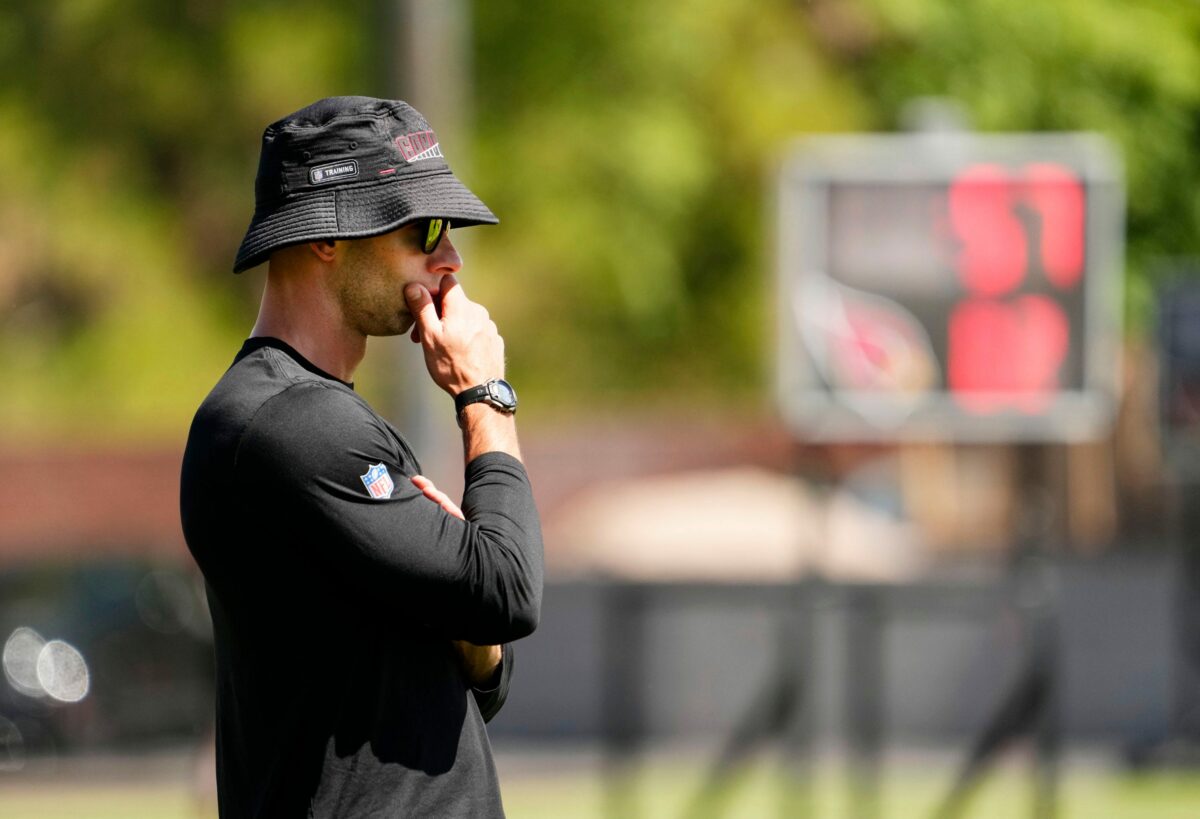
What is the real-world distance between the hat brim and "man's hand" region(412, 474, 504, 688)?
1.17ft

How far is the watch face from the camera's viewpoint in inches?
114

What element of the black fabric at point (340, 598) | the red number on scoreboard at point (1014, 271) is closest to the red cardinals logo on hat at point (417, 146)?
the black fabric at point (340, 598)

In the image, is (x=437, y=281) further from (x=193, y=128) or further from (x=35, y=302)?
(x=35, y=302)

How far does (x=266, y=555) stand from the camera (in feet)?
8.87

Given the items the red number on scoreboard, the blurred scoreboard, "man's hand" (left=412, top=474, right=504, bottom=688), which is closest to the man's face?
"man's hand" (left=412, top=474, right=504, bottom=688)

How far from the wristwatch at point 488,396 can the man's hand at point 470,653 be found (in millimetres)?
128

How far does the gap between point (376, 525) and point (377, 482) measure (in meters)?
0.06

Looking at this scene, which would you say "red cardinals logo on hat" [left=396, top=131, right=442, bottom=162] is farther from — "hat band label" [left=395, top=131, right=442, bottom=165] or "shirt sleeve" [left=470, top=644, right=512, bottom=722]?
"shirt sleeve" [left=470, top=644, right=512, bottom=722]

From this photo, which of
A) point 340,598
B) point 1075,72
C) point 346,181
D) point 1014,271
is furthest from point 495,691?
point 1075,72

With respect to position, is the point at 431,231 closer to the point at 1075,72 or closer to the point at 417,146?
the point at 417,146

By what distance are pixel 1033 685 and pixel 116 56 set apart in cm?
1614

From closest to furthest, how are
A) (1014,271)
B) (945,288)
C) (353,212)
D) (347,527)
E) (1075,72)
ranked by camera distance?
1. (347,527)
2. (353,212)
3. (1014,271)
4. (945,288)
5. (1075,72)

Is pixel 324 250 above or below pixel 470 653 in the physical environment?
above

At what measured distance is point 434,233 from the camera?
9.43 feet
